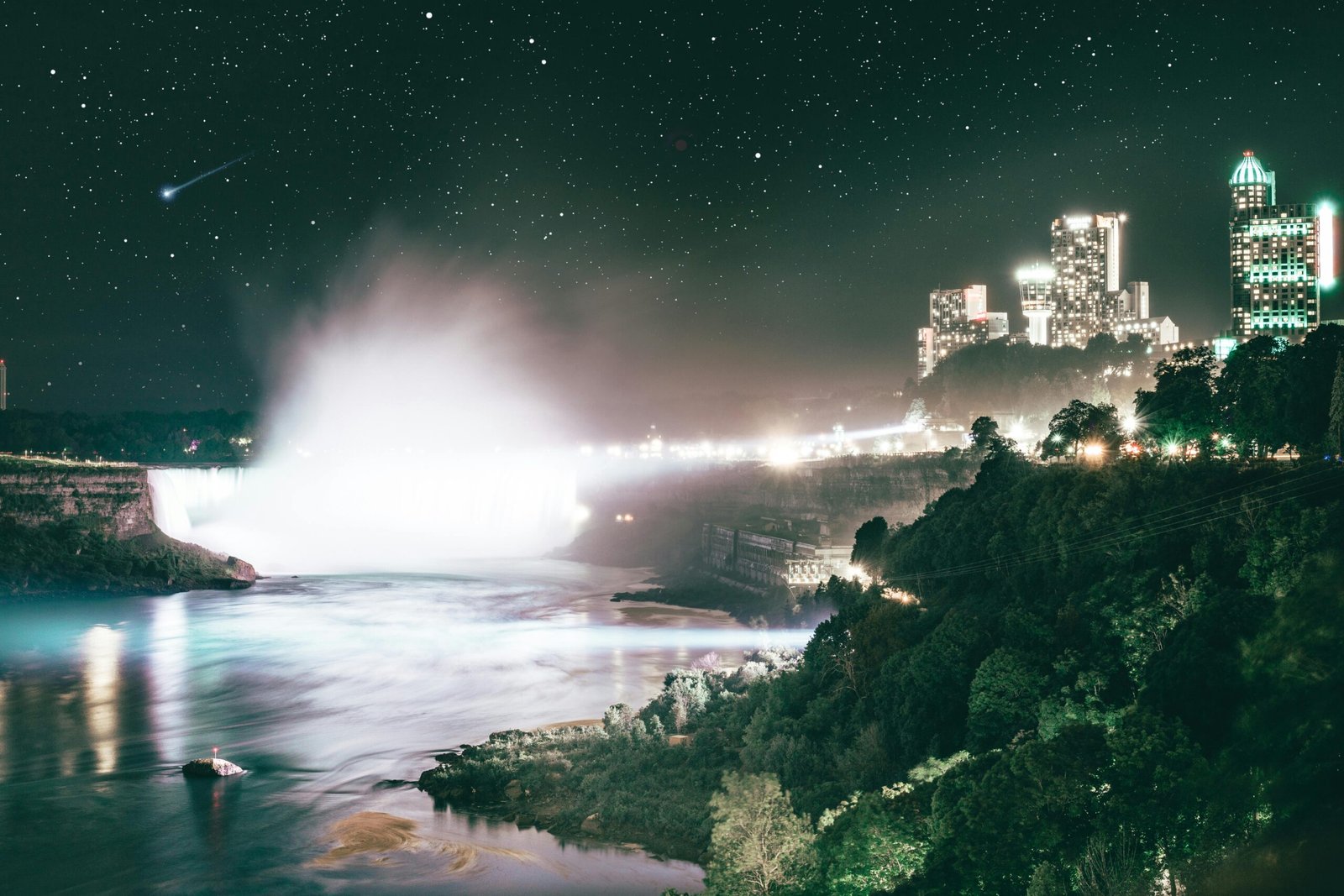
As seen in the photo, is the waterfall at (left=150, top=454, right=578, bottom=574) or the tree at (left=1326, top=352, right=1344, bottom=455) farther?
the waterfall at (left=150, top=454, right=578, bottom=574)

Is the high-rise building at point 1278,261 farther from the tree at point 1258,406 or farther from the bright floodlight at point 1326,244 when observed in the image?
the tree at point 1258,406

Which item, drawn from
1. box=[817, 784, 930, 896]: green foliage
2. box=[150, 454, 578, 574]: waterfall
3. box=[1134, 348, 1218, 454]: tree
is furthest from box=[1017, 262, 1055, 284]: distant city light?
box=[817, 784, 930, 896]: green foliage

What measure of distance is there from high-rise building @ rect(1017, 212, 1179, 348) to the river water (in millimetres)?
83205

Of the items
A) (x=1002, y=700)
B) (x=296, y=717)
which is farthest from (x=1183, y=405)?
(x=296, y=717)

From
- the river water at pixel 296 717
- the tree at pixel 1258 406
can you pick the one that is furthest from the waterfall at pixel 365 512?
the tree at pixel 1258 406

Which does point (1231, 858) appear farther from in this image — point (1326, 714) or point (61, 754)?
point (61, 754)

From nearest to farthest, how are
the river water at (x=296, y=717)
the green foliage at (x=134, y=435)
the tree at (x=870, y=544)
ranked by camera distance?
the river water at (x=296, y=717) → the tree at (x=870, y=544) → the green foliage at (x=134, y=435)

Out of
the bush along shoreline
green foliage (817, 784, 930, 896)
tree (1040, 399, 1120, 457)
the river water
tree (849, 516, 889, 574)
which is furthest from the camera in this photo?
tree (849, 516, 889, 574)

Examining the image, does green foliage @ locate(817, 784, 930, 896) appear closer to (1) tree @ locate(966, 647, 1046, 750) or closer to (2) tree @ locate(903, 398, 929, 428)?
(1) tree @ locate(966, 647, 1046, 750)

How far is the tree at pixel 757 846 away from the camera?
16.4 metres

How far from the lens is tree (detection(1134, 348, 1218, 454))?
34.5 m

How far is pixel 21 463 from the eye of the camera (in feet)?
221

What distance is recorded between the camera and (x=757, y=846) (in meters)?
16.6

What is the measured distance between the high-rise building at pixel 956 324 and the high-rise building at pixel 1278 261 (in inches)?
2108
